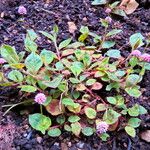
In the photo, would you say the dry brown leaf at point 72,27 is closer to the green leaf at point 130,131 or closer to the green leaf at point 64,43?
the green leaf at point 64,43

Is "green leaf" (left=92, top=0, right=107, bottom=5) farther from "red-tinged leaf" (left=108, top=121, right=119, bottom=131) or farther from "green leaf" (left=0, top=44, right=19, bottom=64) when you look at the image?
"red-tinged leaf" (left=108, top=121, right=119, bottom=131)

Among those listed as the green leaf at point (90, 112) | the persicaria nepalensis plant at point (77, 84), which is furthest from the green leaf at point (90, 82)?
the green leaf at point (90, 112)

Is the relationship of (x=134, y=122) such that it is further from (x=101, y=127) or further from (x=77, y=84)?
(x=77, y=84)

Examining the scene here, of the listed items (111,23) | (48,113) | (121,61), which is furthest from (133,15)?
(48,113)

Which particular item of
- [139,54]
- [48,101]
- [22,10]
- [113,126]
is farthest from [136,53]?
[22,10]

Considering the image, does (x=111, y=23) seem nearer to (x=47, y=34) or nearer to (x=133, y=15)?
(x=133, y=15)

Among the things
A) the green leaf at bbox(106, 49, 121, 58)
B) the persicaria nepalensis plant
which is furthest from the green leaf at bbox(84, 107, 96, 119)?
the green leaf at bbox(106, 49, 121, 58)
